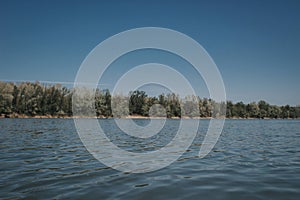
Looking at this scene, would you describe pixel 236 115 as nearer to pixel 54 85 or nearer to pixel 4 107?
pixel 54 85

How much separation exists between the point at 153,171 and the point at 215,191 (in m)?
2.82

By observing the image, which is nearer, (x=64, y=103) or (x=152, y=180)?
(x=152, y=180)

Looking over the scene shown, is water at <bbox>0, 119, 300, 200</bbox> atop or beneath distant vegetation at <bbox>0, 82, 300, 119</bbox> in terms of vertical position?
beneath

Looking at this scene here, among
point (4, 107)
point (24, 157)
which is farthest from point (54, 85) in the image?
point (24, 157)

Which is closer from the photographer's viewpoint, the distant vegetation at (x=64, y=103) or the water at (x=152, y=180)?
the water at (x=152, y=180)

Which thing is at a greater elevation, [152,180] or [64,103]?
[64,103]

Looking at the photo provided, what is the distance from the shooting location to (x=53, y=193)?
5.89 metres

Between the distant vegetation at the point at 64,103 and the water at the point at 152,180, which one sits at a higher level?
the distant vegetation at the point at 64,103

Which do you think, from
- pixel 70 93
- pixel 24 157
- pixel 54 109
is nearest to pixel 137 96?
pixel 70 93

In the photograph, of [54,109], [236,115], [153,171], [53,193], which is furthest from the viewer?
[236,115]

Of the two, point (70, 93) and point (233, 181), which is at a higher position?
point (70, 93)

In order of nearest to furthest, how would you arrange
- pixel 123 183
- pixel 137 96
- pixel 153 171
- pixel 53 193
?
pixel 53 193 → pixel 123 183 → pixel 153 171 → pixel 137 96

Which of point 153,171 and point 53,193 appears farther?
point 153,171

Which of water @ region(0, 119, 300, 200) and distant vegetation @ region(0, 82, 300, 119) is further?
distant vegetation @ region(0, 82, 300, 119)
